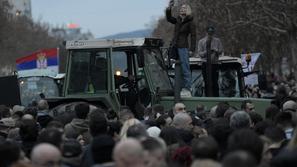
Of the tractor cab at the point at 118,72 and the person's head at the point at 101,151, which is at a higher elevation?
the tractor cab at the point at 118,72

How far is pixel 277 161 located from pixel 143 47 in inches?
398

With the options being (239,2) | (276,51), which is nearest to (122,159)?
(239,2)

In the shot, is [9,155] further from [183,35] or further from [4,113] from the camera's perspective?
[183,35]

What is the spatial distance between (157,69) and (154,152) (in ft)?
30.9

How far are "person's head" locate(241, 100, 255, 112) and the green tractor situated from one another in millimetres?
421

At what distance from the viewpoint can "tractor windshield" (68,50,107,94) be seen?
17219 millimetres

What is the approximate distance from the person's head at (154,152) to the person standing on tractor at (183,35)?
9007mm

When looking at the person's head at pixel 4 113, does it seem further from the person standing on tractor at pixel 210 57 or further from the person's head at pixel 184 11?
→ the person standing on tractor at pixel 210 57

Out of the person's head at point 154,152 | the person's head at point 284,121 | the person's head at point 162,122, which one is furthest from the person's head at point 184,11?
the person's head at point 154,152

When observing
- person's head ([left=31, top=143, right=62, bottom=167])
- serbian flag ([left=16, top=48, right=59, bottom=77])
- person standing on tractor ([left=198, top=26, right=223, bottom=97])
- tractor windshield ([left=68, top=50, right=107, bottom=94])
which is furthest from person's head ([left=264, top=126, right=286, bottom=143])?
serbian flag ([left=16, top=48, right=59, bottom=77])

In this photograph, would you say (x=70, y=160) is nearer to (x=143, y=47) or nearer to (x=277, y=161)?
(x=277, y=161)

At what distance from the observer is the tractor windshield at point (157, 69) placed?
17.1m

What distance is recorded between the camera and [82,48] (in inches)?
685

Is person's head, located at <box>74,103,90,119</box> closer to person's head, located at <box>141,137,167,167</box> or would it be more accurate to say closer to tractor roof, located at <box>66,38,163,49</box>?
tractor roof, located at <box>66,38,163,49</box>
